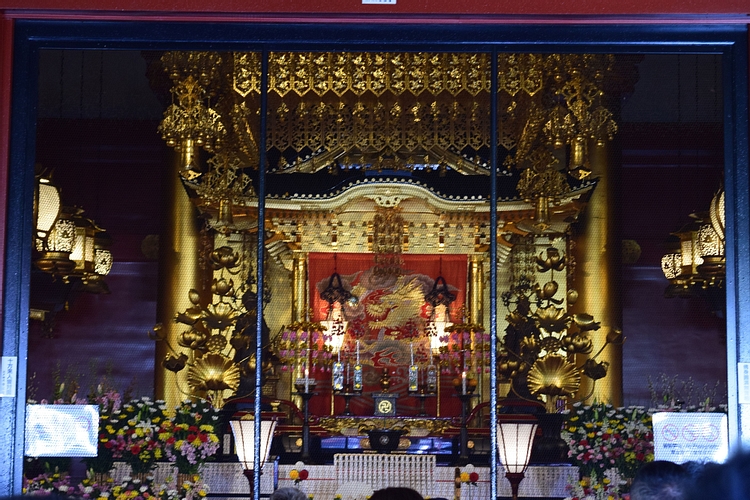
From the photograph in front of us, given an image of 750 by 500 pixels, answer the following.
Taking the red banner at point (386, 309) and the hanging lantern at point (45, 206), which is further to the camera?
the red banner at point (386, 309)

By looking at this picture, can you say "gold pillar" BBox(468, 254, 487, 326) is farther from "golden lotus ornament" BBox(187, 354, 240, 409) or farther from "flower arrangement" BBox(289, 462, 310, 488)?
"golden lotus ornament" BBox(187, 354, 240, 409)

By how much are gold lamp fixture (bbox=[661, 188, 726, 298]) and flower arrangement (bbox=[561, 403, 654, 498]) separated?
593 mm

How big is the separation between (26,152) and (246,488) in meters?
2.28

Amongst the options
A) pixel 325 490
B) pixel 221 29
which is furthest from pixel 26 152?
pixel 325 490

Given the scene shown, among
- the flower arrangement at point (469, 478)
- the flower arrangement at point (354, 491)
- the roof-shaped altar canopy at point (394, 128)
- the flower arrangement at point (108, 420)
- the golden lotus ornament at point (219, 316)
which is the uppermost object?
the roof-shaped altar canopy at point (394, 128)

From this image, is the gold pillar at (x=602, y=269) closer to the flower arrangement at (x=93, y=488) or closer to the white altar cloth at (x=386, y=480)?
the white altar cloth at (x=386, y=480)

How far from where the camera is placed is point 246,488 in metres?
4.42

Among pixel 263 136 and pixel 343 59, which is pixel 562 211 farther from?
pixel 263 136

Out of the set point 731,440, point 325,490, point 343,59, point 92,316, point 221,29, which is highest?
point 343,59

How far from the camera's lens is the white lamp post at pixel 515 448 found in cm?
425

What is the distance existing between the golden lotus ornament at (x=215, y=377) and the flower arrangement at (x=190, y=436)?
0.08m

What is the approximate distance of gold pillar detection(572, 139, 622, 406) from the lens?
4.37 meters

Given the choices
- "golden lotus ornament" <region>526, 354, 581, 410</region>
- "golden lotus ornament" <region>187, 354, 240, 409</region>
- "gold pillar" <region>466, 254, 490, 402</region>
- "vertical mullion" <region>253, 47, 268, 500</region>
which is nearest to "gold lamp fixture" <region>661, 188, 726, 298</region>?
"golden lotus ornament" <region>526, 354, 581, 410</region>

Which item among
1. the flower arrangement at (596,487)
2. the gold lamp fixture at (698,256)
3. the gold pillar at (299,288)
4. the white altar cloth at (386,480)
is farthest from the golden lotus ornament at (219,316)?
the gold lamp fixture at (698,256)
